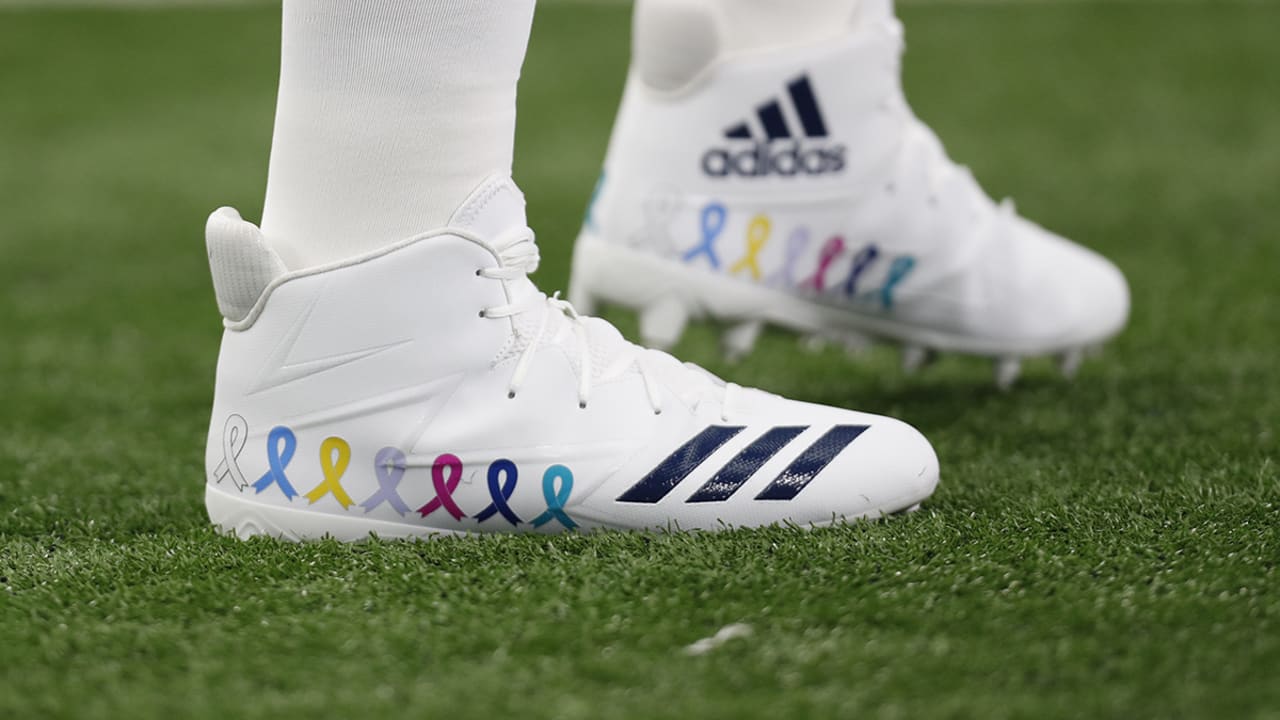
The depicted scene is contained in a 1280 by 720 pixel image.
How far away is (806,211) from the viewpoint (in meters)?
1.50

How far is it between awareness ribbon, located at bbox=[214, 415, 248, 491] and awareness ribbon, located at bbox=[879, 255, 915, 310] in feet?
2.54

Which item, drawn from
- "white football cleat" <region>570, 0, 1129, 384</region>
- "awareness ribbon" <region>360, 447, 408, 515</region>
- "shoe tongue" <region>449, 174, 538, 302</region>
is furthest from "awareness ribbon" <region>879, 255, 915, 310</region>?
"awareness ribbon" <region>360, 447, 408, 515</region>

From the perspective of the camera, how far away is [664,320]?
4.88 ft

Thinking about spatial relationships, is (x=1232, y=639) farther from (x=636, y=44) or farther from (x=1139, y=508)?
(x=636, y=44)

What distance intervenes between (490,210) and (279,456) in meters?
0.25

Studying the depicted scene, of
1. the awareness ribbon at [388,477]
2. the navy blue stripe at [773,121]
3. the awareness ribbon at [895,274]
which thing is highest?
the navy blue stripe at [773,121]

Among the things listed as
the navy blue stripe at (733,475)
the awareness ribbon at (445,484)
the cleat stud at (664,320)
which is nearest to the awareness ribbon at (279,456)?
the awareness ribbon at (445,484)

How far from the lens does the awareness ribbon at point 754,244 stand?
150 cm

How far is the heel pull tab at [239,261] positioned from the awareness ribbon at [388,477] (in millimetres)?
148

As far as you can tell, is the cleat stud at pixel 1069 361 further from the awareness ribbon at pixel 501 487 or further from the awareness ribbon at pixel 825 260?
the awareness ribbon at pixel 501 487

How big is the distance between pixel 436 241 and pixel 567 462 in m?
0.19

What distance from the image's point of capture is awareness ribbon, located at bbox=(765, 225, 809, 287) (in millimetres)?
1504

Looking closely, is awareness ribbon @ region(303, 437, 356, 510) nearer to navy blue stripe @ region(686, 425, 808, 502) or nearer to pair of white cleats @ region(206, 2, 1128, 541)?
pair of white cleats @ region(206, 2, 1128, 541)

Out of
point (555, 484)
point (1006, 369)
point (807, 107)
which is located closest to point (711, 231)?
point (807, 107)
